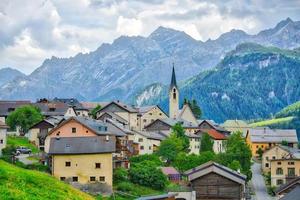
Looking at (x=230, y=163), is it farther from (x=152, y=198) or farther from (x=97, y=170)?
(x=152, y=198)

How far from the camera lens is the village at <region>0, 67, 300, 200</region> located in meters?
71.2

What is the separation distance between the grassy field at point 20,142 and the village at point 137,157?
0.33 meters

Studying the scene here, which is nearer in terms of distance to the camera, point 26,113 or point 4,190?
point 4,190

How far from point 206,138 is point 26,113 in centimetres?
3219

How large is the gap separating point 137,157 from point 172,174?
656 cm

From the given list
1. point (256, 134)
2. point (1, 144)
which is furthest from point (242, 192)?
point (256, 134)

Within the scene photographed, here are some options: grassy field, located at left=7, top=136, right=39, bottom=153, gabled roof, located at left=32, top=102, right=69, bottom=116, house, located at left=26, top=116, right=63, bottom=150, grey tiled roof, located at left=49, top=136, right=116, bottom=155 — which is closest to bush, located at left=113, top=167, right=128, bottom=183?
grey tiled roof, located at left=49, top=136, right=116, bottom=155

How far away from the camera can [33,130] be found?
97.9 meters

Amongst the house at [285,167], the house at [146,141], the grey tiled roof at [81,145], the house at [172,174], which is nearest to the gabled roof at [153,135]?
the house at [146,141]

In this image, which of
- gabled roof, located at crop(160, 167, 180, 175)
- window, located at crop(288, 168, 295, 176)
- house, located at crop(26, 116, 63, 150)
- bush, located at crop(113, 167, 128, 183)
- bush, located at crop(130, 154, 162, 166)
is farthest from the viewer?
window, located at crop(288, 168, 295, 176)

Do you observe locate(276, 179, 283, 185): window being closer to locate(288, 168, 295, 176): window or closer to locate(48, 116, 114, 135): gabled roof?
locate(288, 168, 295, 176): window

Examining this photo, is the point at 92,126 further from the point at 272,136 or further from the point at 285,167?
the point at 272,136

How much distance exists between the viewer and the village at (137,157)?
71250 mm

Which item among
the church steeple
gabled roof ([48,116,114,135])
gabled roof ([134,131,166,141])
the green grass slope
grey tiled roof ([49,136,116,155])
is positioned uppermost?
the church steeple
